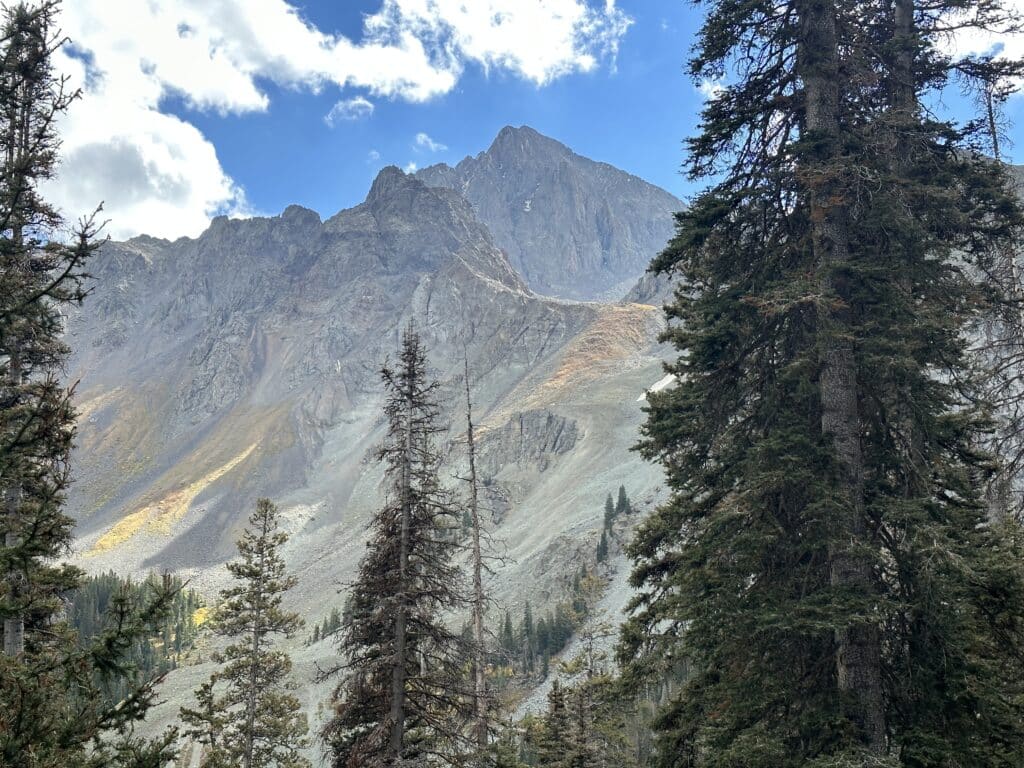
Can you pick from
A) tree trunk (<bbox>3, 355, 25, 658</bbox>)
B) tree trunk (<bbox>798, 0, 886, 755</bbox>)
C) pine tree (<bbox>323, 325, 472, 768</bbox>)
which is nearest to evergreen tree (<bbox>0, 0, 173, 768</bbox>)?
tree trunk (<bbox>3, 355, 25, 658</bbox>)

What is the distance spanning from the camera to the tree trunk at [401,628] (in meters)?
11.3

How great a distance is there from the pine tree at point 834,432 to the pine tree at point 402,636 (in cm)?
442

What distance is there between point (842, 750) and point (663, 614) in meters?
2.42

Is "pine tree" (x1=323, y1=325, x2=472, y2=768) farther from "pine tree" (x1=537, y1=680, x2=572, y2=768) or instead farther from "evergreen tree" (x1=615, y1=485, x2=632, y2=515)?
"evergreen tree" (x1=615, y1=485, x2=632, y2=515)

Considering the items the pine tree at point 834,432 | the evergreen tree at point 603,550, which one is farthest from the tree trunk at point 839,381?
the evergreen tree at point 603,550

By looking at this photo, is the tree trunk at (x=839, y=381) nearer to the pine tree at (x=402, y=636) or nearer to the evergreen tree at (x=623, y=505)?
the pine tree at (x=402, y=636)

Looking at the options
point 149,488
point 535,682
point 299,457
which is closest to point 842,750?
point 535,682

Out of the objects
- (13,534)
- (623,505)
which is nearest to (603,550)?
(623,505)

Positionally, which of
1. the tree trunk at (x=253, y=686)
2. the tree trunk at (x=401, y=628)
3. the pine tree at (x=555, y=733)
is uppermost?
the tree trunk at (x=401, y=628)

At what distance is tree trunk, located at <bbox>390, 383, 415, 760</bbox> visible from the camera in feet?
37.1

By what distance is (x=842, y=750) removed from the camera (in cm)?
641

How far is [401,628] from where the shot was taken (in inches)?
460

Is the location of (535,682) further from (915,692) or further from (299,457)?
(299,457)

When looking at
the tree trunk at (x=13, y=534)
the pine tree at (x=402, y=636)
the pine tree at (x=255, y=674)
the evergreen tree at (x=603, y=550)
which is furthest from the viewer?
the evergreen tree at (x=603, y=550)
